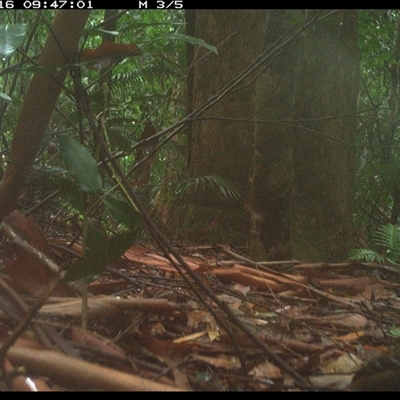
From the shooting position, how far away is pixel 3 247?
1.95 metres

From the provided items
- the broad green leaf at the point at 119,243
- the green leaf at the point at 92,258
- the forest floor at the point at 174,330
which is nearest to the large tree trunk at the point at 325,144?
the forest floor at the point at 174,330

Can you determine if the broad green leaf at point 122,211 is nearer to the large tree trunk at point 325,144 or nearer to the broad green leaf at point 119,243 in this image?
the broad green leaf at point 119,243

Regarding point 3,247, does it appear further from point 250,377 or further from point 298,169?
point 298,169

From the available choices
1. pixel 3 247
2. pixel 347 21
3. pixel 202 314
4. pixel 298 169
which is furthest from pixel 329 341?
pixel 347 21

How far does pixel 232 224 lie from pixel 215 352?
69.9 inches

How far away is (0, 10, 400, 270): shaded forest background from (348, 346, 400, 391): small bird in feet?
3.31

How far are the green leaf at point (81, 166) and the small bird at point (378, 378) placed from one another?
726 millimetres

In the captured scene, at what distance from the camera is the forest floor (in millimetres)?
1155

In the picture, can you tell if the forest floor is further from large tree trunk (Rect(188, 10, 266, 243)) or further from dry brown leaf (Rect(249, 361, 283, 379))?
large tree trunk (Rect(188, 10, 266, 243))

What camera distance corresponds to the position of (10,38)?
166cm

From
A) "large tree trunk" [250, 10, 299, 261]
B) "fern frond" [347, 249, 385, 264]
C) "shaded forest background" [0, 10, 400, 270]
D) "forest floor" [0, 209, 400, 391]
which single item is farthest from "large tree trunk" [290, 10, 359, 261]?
"forest floor" [0, 209, 400, 391]

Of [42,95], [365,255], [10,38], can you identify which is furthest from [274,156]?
[10,38]

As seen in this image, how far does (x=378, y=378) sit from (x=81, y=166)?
2.74 feet

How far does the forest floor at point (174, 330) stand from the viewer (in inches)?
45.5
